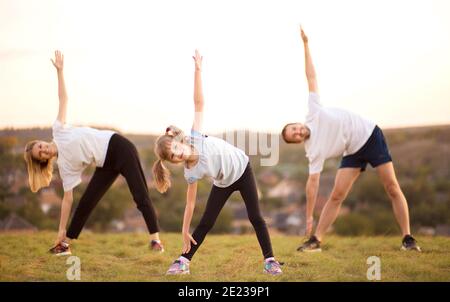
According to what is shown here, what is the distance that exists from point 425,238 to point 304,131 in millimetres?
3291

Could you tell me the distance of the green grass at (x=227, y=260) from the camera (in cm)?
509

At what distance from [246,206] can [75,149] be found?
194 cm

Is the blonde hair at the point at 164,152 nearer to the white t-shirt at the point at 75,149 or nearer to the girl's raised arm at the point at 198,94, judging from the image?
the girl's raised arm at the point at 198,94

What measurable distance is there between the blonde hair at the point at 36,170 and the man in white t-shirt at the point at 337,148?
2.46m

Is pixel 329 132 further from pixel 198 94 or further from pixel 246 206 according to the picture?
pixel 198 94

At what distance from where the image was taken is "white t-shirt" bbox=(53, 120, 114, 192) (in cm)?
565

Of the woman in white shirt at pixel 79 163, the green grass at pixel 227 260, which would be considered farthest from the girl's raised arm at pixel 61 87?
the green grass at pixel 227 260

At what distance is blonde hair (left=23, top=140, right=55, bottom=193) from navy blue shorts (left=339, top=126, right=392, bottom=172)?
3.14 m

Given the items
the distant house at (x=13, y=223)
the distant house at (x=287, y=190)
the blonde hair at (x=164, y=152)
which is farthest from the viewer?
the distant house at (x=287, y=190)

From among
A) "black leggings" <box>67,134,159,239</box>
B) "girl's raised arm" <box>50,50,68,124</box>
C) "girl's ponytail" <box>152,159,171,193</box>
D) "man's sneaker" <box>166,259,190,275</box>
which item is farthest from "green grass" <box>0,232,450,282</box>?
"girl's raised arm" <box>50,50,68,124</box>

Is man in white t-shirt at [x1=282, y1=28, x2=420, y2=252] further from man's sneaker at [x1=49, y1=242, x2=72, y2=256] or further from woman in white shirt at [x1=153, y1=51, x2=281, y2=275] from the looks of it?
man's sneaker at [x1=49, y1=242, x2=72, y2=256]

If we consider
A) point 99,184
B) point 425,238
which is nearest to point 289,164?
point 425,238

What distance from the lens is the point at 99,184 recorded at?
19.5 feet

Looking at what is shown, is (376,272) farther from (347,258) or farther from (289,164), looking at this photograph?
(289,164)
